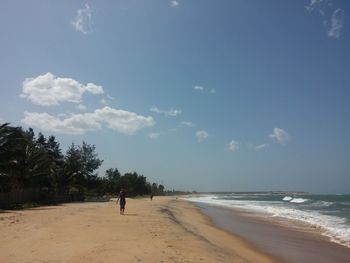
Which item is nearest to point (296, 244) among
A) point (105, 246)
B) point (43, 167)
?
point (105, 246)

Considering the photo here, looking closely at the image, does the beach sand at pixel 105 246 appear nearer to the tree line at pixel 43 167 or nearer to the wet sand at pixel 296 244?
the wet sand at pixel 296 244

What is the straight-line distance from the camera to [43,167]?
46.7 meters

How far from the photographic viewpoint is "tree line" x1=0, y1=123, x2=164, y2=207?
3542 cm

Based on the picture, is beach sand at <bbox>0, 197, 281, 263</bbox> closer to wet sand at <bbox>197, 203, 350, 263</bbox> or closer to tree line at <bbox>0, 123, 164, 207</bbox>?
wet sand at <bbox>197, 203, 350, 263</bbox>

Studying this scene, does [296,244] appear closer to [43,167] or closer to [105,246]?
[105,246]

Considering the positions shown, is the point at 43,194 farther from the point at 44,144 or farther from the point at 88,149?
the point at 88,149

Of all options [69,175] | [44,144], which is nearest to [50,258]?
[69,175]

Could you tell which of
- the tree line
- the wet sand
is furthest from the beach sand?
the tree line

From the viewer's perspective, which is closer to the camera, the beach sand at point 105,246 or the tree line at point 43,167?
the beach sand at point 105,246

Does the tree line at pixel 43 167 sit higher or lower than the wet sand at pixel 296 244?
higher

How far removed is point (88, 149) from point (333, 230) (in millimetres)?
58692

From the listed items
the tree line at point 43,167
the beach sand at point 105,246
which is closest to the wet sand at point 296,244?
the beach sand at point 105,246

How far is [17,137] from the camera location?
36.3 meters

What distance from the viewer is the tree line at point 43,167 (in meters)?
35.4
